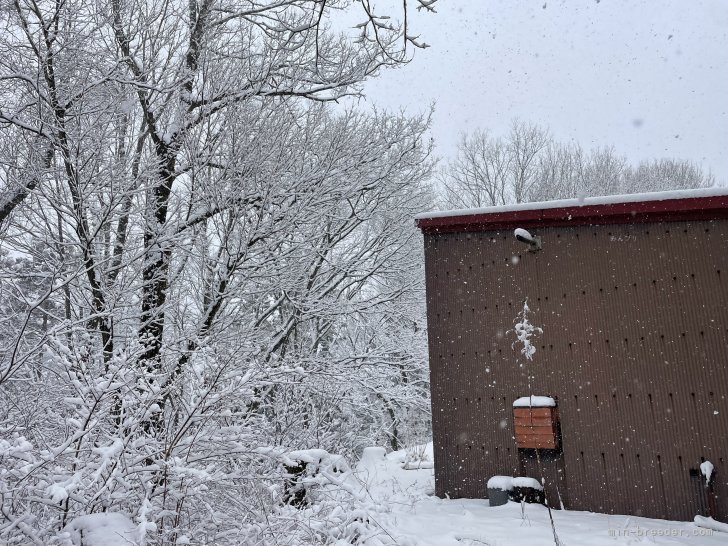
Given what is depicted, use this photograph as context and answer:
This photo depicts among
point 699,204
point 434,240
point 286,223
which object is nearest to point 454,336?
point 434,240

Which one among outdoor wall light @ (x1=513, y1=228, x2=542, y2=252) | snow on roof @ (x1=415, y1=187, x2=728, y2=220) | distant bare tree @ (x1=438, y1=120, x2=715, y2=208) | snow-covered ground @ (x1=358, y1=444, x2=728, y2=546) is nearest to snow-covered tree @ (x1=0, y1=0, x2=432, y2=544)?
snow-covered ground @ (x1=358, y1=444, x2=728, y2=546)

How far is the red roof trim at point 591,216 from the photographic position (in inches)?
286

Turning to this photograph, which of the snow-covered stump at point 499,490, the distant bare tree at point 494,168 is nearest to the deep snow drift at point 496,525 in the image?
the snow-covered stump at point 499,490

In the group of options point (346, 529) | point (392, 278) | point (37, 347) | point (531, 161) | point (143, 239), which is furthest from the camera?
point (531, 161)

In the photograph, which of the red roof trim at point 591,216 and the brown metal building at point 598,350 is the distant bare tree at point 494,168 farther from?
the brown metal building at point 598,350

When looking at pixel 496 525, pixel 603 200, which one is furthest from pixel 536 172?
pixel 496 525

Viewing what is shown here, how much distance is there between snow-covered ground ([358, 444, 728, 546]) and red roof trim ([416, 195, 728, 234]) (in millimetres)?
3943

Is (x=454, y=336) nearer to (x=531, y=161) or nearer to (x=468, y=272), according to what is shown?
(x=468, y=272)

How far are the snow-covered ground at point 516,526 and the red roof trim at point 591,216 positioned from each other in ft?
12.9

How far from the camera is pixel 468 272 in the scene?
28.3 ft

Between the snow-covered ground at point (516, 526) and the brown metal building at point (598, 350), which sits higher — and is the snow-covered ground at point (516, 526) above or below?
below

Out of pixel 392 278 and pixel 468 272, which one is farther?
pixel 392 278

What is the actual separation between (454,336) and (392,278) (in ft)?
17.6

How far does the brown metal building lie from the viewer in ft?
23.0
